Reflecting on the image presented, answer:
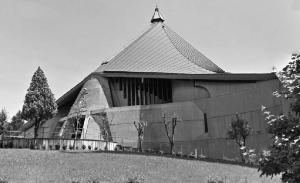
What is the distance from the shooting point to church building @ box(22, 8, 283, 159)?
37188 millimetres

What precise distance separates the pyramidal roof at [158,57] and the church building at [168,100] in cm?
14

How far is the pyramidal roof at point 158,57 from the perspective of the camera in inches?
1930

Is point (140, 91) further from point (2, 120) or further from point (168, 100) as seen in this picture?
point (2, 120)

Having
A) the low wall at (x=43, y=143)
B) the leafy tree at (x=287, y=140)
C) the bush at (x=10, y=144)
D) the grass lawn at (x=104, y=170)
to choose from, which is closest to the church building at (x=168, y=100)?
the low wall at (x=43, y=143)

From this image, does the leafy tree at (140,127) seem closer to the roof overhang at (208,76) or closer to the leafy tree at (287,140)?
the roof overhang at (208,76)

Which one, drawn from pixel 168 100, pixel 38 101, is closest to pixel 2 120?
pixel 38 101

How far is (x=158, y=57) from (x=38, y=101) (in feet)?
78.3

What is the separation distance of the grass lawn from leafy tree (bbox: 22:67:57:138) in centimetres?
1108

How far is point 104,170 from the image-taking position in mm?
17375

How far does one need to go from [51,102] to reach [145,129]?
13071 mm

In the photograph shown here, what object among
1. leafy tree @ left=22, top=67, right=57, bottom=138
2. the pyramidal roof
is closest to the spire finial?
the pyramidal roof

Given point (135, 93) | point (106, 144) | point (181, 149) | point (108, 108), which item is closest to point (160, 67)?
point (135, 93)

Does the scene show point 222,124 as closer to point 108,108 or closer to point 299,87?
point 108,108

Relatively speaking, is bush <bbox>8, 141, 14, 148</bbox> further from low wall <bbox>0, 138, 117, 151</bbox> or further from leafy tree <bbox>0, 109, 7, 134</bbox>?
leafy tree <bbox>0, 109, 7, 134</bbox>
